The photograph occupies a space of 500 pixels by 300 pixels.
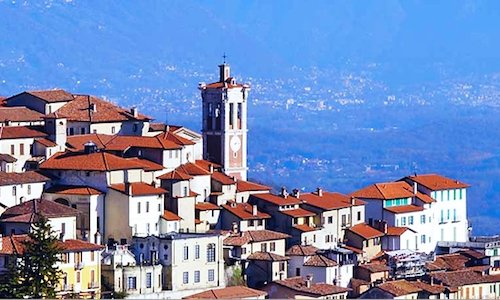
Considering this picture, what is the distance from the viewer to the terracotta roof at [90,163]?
67.6 m

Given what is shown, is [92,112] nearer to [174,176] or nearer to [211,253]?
[174,176]

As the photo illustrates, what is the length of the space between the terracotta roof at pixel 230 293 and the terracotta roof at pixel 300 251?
4.99 metres

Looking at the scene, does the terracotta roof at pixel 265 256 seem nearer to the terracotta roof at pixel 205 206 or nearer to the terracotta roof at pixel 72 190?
the terracotta roof at pixel 205 206

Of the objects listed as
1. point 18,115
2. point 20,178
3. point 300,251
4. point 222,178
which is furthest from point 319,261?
point 18,115

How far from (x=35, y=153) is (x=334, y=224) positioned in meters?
10.8

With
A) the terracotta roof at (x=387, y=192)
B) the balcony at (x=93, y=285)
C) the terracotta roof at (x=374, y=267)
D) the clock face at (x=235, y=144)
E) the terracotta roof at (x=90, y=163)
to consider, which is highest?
the clock face at (x=235, y=144)

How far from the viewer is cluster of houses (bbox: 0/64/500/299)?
65.0m

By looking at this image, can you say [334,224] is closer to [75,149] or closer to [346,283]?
[346,283]

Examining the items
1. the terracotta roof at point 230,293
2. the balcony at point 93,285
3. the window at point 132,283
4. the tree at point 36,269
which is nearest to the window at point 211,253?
the terracotta roof at point 230,293

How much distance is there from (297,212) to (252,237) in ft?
12.5

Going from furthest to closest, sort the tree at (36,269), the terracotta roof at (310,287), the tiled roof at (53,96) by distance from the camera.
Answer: the tiled roof at (53,96) < the terracotta roof at (310,287) < the tree at (36,269)

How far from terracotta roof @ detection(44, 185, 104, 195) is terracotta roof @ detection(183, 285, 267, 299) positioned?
185 inches

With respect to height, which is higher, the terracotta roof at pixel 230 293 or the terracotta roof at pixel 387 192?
the terracotta roof at pixel 387 192

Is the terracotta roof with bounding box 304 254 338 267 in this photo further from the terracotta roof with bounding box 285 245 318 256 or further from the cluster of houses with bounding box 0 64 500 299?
the terracotta roof with bounding box 285 245 318 256
